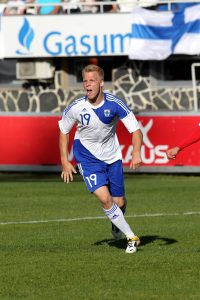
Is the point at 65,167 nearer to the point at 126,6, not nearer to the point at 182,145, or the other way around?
the point at 182,145

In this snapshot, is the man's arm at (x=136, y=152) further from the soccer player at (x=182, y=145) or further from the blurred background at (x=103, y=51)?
the blurred background at (x=103, y=51)

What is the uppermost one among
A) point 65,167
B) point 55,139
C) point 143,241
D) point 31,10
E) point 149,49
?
point 31,10

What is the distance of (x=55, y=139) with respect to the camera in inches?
1008

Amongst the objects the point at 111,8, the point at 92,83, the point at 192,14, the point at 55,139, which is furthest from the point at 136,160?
the point at 111,8

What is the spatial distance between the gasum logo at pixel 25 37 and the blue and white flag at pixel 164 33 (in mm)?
3084

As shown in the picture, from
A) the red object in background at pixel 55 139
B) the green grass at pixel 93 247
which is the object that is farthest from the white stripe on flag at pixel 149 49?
the green grass at pixel 93 247

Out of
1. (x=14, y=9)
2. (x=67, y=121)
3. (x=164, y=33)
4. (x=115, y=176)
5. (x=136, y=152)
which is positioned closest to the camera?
(x=136, y=152)

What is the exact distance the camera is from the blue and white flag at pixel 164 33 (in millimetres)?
29500

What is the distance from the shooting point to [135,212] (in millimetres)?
18016


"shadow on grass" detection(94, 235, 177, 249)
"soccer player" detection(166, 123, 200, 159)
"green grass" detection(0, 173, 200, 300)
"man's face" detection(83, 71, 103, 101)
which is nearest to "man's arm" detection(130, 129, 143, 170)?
"soccer player" detection(166, 123, 200, 159)

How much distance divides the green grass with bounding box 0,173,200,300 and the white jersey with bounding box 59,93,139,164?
3.69ft

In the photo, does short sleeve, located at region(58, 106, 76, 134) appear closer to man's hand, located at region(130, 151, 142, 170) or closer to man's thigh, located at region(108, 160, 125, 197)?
man's thigh, located at region(108, 160, 125, 197)

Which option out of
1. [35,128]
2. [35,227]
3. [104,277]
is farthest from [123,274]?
[35,128]

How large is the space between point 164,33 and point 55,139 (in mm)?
5755
